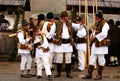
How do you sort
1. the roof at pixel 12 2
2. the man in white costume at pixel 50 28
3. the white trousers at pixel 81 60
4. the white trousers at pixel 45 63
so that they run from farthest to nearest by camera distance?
the roof at pixel 12 2, the white trousers at pixel 81 60, the man in white costume at pixel 50 28, the white trousers at pixel 45 63

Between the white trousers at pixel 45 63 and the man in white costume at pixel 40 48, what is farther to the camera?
the man in white costume at pixel 40 48

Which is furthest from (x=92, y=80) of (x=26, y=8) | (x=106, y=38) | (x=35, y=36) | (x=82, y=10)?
(x=26, y=8)

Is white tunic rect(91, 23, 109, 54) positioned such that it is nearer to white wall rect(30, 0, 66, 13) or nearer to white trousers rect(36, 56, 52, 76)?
white trousers rect(36, 56, 52, 76)

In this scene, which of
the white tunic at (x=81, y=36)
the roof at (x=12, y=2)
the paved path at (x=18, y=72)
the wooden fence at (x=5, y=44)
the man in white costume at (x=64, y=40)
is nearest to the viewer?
the paved path at (x=18, y=72)

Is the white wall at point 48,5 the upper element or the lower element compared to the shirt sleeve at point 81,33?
upper

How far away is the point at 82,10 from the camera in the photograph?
59.6 ft

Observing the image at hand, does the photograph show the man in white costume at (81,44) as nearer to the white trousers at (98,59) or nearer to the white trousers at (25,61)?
the white trousers at (98,59)

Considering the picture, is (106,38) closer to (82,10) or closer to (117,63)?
(117,63)

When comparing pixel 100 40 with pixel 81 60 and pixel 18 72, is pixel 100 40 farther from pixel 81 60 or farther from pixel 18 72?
pixel 18 72

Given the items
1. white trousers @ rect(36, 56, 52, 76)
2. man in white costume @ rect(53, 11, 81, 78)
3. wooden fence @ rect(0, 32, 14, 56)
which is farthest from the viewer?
wooden fence @ rect(0, 32, 14, 56)

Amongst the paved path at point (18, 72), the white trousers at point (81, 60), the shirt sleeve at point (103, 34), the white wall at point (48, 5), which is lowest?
the paved path at point (18, 72)

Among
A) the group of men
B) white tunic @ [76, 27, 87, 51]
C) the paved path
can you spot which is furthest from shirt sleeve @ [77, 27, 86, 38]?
the paved path

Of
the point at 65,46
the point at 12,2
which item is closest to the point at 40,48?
the point at 65,46

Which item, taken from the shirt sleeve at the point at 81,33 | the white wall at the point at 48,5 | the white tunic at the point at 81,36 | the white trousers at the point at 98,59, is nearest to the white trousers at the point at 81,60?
the white tunic at the point at 81,36
